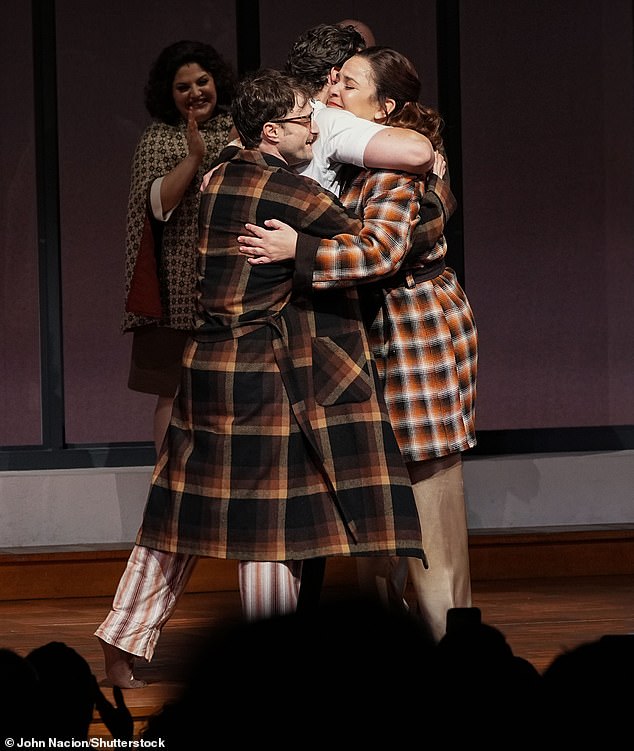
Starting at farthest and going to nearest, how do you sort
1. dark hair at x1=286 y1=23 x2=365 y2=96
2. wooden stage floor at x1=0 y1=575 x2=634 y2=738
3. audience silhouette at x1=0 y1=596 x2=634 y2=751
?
wooden stage floor at x1=0 y1=575 x2=634 y2=738
dark hair at x1=286 y1=23 x2=365 y2=96
audience silhouette at x1=0 y1=596 x2=634 y2=751

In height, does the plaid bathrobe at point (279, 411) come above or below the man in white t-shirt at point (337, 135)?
below

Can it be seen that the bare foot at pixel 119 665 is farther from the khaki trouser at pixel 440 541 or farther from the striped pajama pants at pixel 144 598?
the khaki trouser at pixel 440 541

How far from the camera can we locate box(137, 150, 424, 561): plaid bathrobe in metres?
2.45

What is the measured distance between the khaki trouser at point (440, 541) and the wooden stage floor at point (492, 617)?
27 cm

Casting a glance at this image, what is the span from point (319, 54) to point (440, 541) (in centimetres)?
106

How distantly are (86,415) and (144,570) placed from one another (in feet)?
7.20

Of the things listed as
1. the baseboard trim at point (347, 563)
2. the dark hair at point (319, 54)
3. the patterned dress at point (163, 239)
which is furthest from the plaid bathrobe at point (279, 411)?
the baseboard trim at point (347, 563)

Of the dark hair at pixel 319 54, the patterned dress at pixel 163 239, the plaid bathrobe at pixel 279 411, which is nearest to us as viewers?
the plaid bathrobe at pixel 279 411

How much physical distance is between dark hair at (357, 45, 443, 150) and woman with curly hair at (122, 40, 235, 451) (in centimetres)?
102

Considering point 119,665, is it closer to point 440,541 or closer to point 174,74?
point 440,541

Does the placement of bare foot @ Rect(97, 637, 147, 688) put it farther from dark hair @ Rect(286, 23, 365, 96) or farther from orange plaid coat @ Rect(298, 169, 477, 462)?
dark hair @ Rect(286, 23, 365, 96)

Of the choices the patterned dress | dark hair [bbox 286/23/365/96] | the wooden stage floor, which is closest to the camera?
dark hair [bbox 286/23/365/96]

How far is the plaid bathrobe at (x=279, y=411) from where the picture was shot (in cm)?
245

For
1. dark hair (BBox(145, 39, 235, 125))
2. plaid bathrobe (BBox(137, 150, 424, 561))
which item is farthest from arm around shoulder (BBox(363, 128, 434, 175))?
dark hair (BBox(145, 39, 235, 125))
